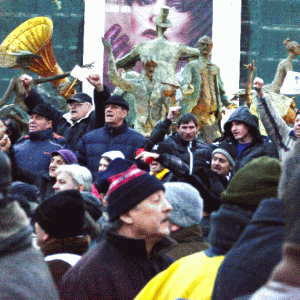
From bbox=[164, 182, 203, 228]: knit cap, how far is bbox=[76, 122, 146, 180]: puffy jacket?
2808 millimetres

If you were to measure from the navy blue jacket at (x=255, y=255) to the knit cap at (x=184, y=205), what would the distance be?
1482 millimetres

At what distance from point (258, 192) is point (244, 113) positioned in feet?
13.1

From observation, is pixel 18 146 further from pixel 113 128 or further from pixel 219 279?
pixel 219 279

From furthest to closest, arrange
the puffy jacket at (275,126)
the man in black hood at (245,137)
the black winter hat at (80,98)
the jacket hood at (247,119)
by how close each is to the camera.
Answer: the black winter hat at (80,98)
the jacket hood at (247,119)
the man in black hood at (245,137)
the puffy jacket at (275,126)

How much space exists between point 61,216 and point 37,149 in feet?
11.0

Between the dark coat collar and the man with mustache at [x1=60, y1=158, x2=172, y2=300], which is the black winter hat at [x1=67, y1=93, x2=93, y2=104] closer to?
the dark coat collar

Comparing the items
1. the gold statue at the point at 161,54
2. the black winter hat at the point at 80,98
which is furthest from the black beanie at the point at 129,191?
the gold statue at the point at 161,54

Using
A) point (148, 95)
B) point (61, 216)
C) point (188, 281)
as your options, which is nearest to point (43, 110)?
Answer: point (61, 216)

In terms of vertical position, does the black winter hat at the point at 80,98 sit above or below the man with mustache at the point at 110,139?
above

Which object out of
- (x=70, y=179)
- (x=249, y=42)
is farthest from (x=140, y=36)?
(x=70, y=179)

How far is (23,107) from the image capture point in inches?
461

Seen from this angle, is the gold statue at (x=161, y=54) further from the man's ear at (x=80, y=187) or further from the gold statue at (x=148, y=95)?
the man's ear at (x=80, y=187)

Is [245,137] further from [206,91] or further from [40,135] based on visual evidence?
[206,91]

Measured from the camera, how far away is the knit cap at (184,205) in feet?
11.1
